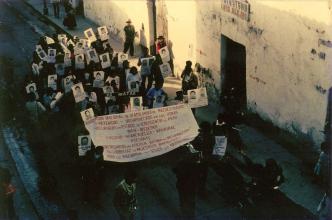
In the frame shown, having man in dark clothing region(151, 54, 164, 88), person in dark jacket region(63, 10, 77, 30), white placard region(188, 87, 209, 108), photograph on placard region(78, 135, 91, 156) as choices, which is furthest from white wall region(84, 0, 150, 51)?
photograph on placard region(78, 135, 91, 156)

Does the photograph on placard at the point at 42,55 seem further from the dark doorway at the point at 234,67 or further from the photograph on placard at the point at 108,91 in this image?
the dark doorway at the point at 234,67

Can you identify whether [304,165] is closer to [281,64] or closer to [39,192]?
[281,64]

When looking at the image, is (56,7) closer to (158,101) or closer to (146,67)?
(146,67)

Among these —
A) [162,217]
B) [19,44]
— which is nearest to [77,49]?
[162,217]

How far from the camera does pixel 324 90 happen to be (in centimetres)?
1109

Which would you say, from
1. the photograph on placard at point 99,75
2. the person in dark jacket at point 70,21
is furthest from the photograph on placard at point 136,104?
the person in dark jacket at point 70,21

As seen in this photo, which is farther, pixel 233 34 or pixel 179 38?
pixel 179 38

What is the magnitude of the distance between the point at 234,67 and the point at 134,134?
5104 millimetres

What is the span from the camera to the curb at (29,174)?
→ 10.6 m

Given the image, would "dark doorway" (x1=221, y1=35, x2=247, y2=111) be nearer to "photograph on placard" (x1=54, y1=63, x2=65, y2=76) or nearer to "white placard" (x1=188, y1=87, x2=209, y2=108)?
"white placard" (x1=188, y1=87, x2=209, y2=108)

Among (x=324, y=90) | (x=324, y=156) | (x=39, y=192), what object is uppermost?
(x=324, y=90)

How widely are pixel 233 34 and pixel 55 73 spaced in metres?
4.87

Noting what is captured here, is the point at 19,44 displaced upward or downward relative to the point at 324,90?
downward

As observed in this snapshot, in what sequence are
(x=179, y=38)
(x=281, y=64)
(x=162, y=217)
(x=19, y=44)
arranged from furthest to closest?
(x=19, y=44)
(x=179, y=38)
(x=281, y=64)
(x=162, y=217)
